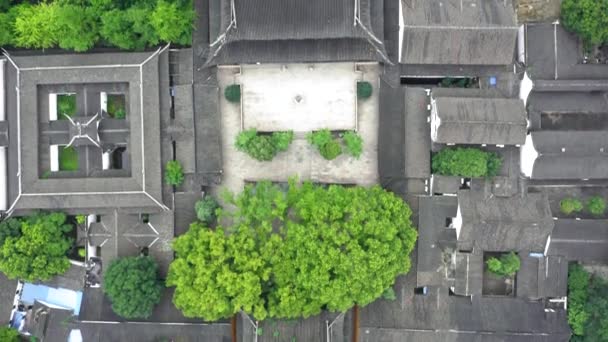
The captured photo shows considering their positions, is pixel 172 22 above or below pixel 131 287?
above

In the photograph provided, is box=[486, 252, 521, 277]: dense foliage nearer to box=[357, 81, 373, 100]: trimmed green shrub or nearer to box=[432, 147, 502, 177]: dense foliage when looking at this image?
box=[432, 147, 502, 177]: dense foliage

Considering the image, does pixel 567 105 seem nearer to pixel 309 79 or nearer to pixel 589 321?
pixel 589 321

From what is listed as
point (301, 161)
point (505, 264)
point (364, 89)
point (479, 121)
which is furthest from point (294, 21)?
point (505, 264)

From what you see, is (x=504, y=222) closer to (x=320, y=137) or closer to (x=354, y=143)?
(x=354, y=143)

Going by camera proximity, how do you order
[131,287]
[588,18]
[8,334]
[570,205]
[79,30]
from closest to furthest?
[131,287] → [588,18] → [79,30] → [570,205] → [8,334]

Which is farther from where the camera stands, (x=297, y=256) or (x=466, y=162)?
(x=466, y=162)

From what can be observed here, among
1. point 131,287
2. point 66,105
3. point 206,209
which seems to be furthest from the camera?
point 66,105

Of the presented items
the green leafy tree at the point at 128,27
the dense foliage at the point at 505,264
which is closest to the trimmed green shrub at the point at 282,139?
the green leafy tree at the point at 128,27
